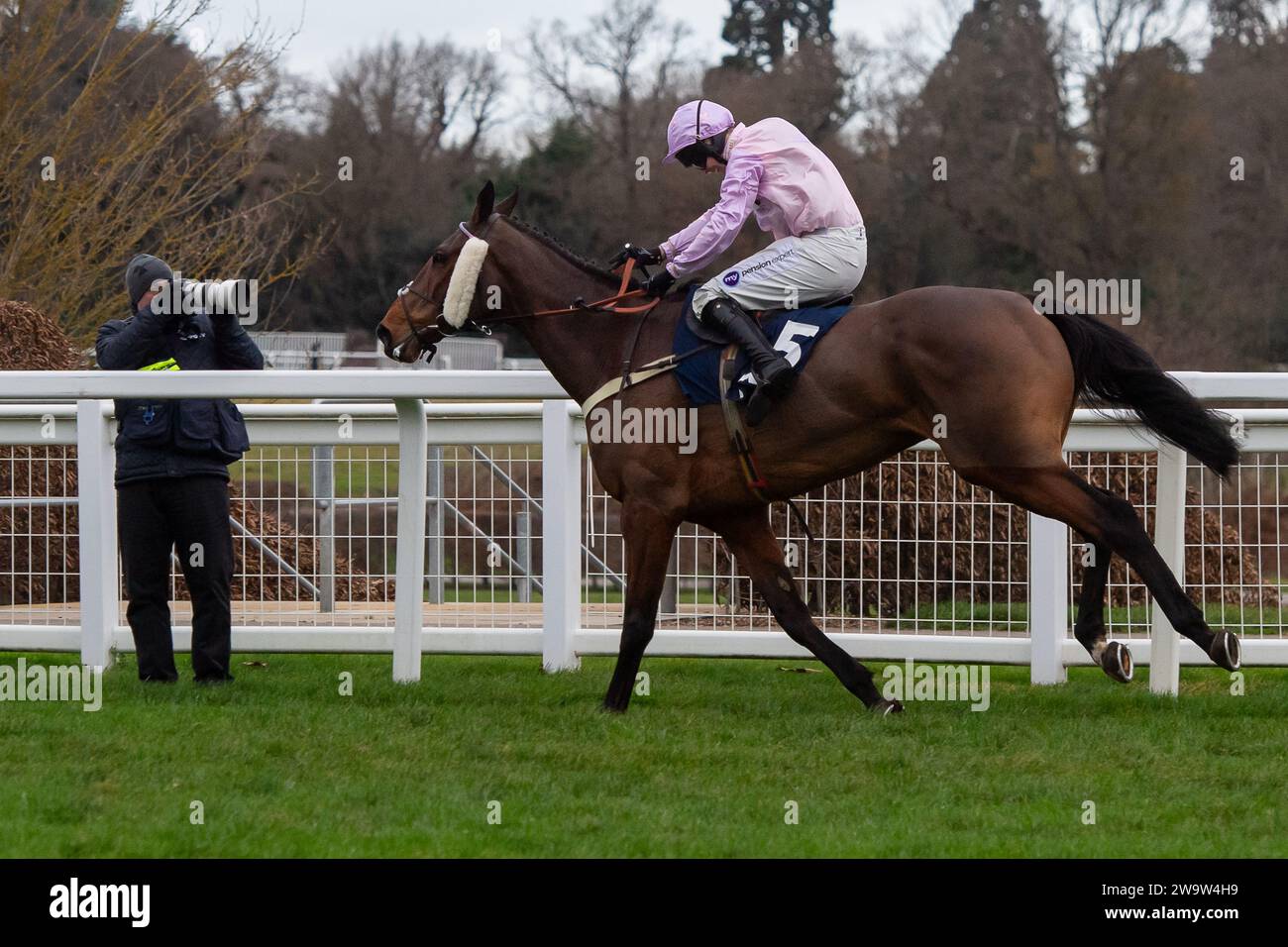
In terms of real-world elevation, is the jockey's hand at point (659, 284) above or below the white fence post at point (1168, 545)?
above

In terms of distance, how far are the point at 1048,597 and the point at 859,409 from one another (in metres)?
1.36

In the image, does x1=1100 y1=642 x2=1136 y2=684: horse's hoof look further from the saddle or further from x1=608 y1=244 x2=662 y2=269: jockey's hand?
x1=608 y1=244 x2=662 y2=269: jockey's hand

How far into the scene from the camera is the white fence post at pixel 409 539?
645cm

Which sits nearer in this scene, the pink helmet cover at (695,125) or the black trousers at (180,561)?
the pink helmet cover at (695,125)

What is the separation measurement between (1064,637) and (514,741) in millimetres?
2408

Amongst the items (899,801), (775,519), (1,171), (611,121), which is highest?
(611,121)

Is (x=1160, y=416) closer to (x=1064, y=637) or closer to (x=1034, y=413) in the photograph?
(x=1034, y=413)

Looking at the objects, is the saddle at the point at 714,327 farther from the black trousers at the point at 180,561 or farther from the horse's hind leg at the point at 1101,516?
the black trousers at the point at 180,561

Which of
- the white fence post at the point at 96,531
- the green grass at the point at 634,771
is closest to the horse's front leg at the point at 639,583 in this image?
the green grass at the point at 634,771

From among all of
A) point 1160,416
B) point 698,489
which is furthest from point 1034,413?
point 698,489

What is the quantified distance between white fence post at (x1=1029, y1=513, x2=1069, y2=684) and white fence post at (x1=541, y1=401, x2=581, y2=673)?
5.98 ft

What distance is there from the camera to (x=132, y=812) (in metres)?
4.25

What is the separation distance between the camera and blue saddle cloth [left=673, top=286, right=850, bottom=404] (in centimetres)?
574

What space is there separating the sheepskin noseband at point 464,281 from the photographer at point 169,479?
86cm
